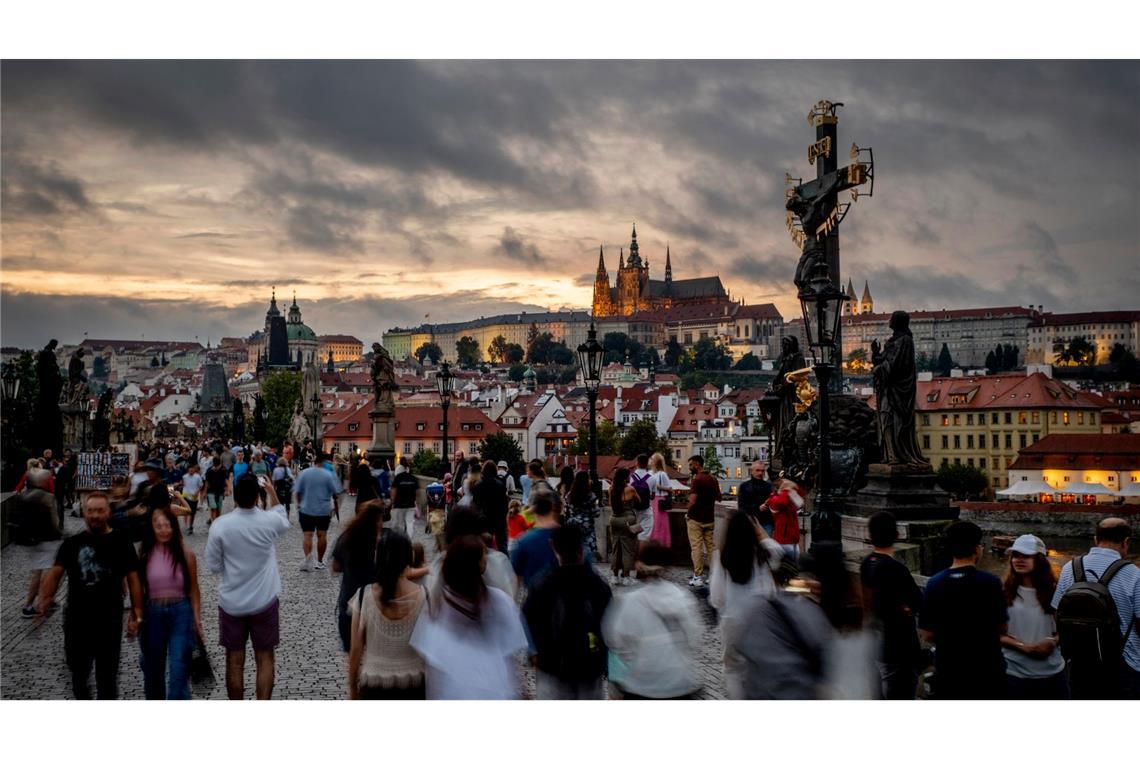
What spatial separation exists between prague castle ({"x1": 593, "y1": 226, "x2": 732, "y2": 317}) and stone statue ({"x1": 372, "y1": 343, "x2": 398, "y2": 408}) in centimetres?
16878

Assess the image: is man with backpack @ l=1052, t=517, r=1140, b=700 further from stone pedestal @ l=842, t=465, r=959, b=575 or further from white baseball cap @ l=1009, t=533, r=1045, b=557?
stone pedestal @ l=842, t=465, r=959, b=575

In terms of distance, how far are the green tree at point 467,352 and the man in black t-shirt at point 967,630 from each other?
181786 mm

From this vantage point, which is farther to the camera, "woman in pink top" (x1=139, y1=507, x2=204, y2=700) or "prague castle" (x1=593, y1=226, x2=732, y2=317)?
"prague castle" (x1=593, y1=226, x2=732, y2=317)

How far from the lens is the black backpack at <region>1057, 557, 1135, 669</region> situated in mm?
4867

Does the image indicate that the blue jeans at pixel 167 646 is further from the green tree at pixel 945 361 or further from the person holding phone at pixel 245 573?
the green tree at pixel 945 361

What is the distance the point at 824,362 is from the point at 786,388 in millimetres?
6055

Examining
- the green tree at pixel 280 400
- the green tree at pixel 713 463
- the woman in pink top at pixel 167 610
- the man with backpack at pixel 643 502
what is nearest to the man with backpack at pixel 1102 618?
the woman in pink top at pixel 167 610

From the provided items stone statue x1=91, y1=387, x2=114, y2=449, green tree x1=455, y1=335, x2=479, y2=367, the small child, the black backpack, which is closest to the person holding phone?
the small child

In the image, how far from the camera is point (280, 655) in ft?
23.1

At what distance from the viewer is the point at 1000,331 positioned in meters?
141

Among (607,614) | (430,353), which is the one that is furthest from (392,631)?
(430,353)

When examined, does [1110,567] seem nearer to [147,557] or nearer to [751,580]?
[751,580]

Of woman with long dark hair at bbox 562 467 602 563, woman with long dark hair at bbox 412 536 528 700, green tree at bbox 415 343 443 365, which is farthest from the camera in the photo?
green tree at bbox 415 343 443 365

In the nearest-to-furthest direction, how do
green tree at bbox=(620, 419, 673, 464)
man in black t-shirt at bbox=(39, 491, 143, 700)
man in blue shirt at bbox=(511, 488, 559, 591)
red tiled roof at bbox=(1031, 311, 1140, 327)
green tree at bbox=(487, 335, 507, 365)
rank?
man in black t-shirt at bbox=(39, 491, 143, 700) → man in blue shirt at bbox=(511, 488, 559, 591) → green tree at bbox=(620, 419, 673, 464) → red tiled roof at bbox=(1031, 311, 1140, 327) → green tree at bbox=(487, 335, 507, 365)
